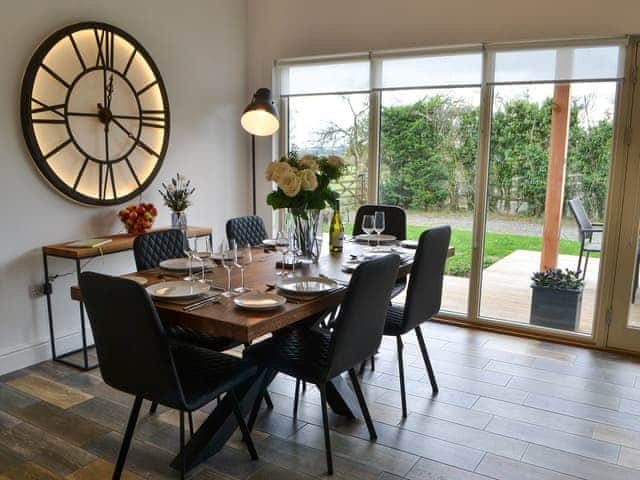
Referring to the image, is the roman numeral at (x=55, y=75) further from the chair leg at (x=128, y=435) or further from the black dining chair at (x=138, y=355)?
the chair leg at (x=128, y=435)

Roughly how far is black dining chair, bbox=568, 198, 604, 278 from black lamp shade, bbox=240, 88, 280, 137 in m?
2.39

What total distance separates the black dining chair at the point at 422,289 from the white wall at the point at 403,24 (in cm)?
190

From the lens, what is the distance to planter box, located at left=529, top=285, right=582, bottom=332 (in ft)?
13.2

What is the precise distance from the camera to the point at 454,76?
4.17m

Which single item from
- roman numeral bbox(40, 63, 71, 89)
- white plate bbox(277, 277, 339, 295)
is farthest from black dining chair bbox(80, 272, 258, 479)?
roman numeral bbox(40, 63, 71, 89)

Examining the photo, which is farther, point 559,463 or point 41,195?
point 41,195

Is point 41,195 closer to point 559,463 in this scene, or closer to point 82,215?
point 82,215

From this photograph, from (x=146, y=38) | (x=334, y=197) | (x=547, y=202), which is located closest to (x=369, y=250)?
(x=334, y=197)

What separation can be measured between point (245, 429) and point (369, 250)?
4.55 ft

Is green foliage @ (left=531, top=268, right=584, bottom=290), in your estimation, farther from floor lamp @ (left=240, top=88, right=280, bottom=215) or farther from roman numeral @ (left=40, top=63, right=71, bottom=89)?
roman numeral @ (left=40, top=63, right=71, bottom=89)

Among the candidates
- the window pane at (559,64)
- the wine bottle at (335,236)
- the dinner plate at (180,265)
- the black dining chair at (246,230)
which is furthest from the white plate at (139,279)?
the window pane at (559,64)

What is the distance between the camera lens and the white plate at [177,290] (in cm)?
221

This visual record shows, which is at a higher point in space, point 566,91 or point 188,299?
point 566,91

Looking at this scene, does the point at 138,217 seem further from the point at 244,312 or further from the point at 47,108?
the point at 244,312
